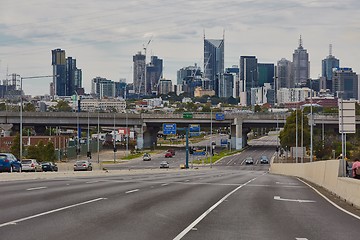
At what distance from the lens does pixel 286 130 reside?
12888 cm

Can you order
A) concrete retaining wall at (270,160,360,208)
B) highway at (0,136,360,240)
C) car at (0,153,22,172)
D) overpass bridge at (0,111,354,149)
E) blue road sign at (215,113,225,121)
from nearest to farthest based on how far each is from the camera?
highway at (0,136,360,240) → concrete retaining wall at (270,160,360,208) → car at (0,153,22,172) → overpass bridge at (0,111,354,149) → blue road sign at (215,113,225,121)

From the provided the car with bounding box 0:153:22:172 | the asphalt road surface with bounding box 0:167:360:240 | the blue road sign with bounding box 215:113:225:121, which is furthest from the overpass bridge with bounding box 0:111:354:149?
the asphalt road surface with bounding box 0:167:360:240

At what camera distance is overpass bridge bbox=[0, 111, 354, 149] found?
14862 centimetres

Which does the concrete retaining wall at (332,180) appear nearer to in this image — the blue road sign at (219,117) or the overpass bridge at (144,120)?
the blue road sign at (219,117)

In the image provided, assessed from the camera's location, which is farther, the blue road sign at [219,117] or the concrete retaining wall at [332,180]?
the blue road sign at [219,117]

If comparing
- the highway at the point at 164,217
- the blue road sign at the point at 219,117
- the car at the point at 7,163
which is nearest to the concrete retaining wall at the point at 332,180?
the highway at the point at 164,217

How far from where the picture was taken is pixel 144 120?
158 metres

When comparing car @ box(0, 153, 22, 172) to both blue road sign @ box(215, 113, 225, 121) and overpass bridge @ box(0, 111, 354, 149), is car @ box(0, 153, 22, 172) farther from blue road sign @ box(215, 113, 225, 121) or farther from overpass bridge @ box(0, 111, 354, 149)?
blue road sign @ box(215, 113, 225, 121)

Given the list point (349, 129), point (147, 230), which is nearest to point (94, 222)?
point (147, 230)

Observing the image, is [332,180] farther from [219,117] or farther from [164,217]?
[219,117]

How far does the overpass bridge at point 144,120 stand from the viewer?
14862cm

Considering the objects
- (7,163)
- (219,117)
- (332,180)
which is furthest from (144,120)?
(332,180)

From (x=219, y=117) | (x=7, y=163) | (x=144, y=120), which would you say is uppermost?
(x=219, y=117)

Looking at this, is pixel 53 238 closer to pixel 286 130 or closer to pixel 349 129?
pixel 349 129
